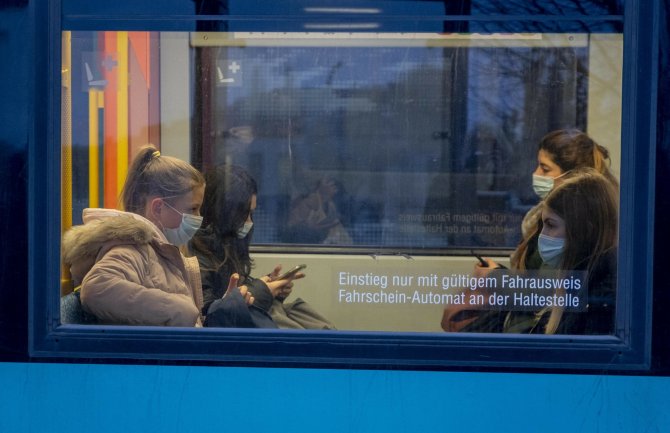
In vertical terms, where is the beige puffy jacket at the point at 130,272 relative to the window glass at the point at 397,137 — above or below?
below

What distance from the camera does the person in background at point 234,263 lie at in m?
2.57

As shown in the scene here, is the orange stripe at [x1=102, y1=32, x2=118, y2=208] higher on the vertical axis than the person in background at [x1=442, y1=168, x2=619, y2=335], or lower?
higher

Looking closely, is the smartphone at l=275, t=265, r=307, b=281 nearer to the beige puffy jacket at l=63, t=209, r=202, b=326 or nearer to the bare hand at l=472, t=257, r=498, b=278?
the beige puffy jacket at l=63, t=209, r=202, b=326

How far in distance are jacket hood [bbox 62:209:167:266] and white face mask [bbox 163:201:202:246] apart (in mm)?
21

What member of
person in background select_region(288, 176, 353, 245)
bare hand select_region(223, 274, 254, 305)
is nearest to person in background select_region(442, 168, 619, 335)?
person in background select_region(288, 176, 353, 245)

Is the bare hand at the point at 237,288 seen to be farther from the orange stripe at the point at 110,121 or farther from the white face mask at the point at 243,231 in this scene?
the orange stripe at the point at 110,121

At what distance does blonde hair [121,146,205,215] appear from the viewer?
8.52ft

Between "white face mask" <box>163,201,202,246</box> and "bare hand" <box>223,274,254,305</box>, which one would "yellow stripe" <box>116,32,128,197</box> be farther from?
"bare hand" <box>223,274,254,305</box>

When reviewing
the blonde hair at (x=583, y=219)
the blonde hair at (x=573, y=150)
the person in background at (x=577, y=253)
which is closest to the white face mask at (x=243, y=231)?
the person in background at (x=577, y=253)

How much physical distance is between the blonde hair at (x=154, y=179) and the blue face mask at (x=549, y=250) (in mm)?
1000

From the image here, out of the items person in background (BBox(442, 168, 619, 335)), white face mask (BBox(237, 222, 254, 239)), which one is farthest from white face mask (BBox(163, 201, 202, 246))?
person in background (BBox(442, 168, 619, 335))

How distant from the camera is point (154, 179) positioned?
262 centimetres

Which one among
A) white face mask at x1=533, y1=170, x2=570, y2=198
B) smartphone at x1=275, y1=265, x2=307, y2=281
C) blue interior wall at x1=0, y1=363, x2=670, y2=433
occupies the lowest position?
blue interior wall at x1=0, y1=363, x2=670, y2=433

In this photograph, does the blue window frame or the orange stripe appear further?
the orange stripe
